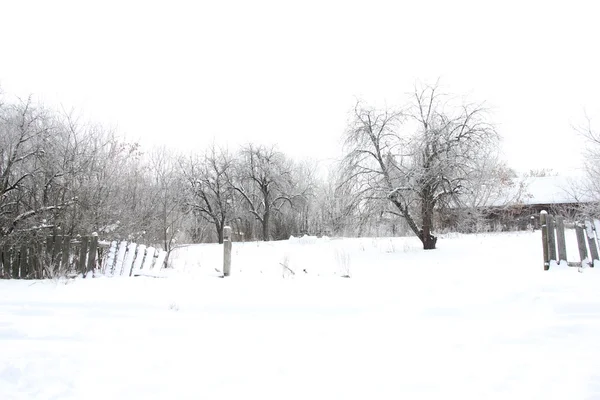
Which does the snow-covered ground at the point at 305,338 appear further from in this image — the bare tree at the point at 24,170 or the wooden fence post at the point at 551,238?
the bare tree at the point at 24,170

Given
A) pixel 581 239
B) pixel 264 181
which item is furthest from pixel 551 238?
pixel 264 181

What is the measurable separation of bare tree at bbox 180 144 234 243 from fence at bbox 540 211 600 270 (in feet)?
99.6

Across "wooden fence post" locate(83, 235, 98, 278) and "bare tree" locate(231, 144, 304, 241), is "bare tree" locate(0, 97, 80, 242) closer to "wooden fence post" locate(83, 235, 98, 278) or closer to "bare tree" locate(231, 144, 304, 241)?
"wooden fence post" locate(83, 235, 98, 278)

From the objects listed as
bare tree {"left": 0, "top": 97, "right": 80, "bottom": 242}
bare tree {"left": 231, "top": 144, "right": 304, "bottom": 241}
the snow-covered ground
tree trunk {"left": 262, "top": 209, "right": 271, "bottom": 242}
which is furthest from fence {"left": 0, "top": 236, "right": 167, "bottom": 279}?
bare tree {"left": 231, "top": 144, "right": 304, "bottom": 241}

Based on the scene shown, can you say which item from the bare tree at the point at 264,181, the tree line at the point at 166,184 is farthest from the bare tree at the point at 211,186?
the tree line at the point at 166,184

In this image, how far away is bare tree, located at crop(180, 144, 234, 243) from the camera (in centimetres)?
3625

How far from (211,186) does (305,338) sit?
33569mm

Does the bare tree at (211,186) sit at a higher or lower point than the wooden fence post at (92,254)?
higher

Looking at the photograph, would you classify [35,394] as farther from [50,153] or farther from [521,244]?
[521,244]

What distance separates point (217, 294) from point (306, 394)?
374 centimetres

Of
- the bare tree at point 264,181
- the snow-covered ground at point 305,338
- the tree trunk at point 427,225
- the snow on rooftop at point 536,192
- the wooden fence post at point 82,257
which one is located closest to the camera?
the snow-covered ground at point 305,338

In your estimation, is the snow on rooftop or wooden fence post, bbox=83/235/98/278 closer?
wooden fence post, bbox=83/235/98/278

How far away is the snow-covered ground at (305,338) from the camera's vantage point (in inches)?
125

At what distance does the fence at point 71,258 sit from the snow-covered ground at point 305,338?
1.02 metres
